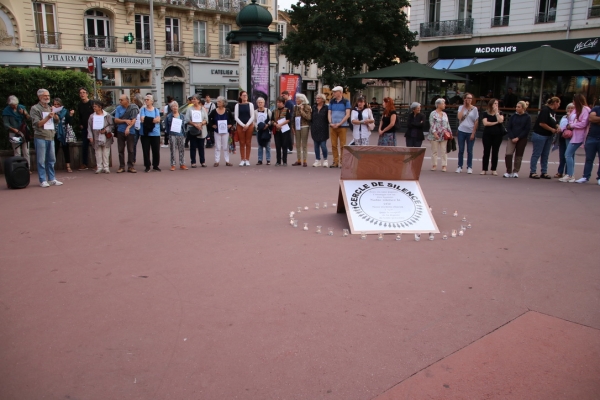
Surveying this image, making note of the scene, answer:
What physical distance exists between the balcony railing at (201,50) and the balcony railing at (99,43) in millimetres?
6527

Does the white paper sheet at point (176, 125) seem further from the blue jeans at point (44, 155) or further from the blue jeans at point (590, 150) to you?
the blue jeans at point (590, 150)

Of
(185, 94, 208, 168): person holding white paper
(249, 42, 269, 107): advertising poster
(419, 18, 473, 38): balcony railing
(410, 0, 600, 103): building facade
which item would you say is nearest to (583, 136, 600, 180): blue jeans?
(185, 94, 208, 168): person holding white paper

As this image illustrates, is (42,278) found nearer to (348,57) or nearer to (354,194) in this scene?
(354,194)

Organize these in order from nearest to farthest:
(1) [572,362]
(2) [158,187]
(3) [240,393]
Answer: (3) [240,393] → (1) [572,362] → (2) [158,187]

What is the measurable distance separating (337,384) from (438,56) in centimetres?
3196

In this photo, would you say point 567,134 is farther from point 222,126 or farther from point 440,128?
point 222,126

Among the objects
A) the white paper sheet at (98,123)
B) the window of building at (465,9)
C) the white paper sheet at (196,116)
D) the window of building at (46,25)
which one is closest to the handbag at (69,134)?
the white paper sheet at (98,123)

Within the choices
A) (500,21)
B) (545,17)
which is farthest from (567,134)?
(500,21)

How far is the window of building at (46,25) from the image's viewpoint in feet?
109

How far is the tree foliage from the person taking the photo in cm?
3052

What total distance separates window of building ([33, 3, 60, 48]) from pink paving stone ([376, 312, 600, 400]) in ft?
115

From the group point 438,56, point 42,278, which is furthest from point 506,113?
point 42,278

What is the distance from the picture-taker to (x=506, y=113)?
23.7 m

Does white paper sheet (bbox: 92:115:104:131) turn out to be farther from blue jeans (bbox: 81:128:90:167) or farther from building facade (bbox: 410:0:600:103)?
building facade (bbox: 410:0:600:103)
